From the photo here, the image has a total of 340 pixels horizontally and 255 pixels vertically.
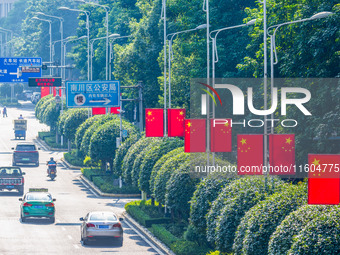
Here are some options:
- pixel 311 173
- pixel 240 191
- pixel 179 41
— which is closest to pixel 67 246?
pixel 240 191

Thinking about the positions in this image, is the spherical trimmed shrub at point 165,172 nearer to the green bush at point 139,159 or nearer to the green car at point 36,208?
the green bush at point 139,159

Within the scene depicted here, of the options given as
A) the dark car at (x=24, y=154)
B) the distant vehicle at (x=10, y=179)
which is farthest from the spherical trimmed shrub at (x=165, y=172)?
the dark car at (x=24, y=154)

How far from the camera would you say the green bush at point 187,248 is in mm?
39312

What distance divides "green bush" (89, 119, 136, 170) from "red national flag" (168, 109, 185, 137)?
20.8 meters

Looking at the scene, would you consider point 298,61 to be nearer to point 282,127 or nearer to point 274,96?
point 282,127

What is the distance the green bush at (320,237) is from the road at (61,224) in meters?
17.3

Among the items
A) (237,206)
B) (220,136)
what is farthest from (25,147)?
(237,206)

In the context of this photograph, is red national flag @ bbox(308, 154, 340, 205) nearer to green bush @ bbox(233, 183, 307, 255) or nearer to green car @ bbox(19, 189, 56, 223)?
green bush @ bbox(233, 183, 307, 255)

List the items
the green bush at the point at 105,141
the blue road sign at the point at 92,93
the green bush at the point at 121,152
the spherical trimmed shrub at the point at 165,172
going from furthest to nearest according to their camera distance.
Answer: the green bush at the point at 105,141
the blue road sign at the point at 92,93
the green bush at the point at 121,152
the spherical trimmed shrub at the point at 165,172

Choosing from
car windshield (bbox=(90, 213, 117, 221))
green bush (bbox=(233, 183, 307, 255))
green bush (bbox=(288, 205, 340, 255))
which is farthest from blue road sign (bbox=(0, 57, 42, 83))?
green bush (bbox=(288, 205, 340, 255))

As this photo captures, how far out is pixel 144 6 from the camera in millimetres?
80562

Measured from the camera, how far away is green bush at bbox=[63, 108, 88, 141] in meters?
86.6

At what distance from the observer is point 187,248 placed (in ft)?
131

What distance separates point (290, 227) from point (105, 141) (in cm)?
4297
